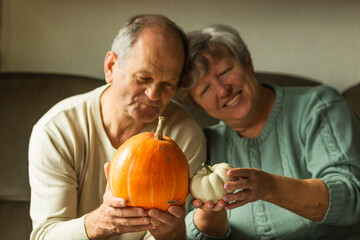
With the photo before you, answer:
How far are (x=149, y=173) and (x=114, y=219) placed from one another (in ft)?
0.71

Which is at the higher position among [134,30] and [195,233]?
[134,30]

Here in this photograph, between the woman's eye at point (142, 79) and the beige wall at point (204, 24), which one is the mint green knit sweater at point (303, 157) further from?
the beige wall at point (204, 24)

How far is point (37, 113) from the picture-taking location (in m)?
2.16

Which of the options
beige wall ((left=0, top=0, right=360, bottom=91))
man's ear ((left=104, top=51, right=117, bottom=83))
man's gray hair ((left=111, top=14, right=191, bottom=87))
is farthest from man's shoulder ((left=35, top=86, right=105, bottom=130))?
beige wall ((left=0, top=0, right=360, bottom=91))

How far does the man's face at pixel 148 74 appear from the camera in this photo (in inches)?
58.7

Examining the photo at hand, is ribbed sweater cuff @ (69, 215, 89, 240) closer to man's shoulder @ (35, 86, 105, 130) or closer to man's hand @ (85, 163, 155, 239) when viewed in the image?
man's hand @ (85, 163, 155, 239)

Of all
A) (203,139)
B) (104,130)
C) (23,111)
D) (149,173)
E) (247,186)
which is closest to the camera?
(149,173)

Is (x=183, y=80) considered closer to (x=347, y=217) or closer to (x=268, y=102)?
(x=268, y=102)

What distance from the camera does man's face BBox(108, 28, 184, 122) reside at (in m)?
1.49

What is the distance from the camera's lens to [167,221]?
3.96ft

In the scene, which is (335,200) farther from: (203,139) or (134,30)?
(134,30)

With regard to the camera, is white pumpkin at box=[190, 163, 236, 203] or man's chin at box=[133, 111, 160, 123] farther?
man's chin at box=[133, 111, 160, 123]

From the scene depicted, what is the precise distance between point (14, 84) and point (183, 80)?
3.14ft

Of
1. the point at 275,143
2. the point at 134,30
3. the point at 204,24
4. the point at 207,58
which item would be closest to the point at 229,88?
the point at 207,58
